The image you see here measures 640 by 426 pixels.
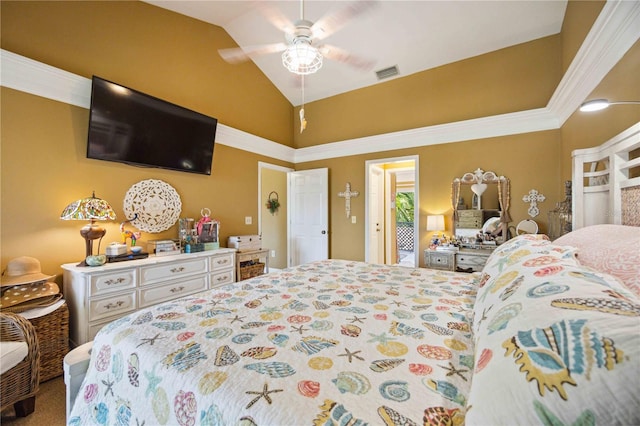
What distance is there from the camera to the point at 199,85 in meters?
3.61

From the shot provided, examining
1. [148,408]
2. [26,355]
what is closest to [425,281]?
[148,408]

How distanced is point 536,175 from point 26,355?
5079 millimetres

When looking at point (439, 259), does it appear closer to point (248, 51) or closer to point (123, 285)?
point (248, 51)

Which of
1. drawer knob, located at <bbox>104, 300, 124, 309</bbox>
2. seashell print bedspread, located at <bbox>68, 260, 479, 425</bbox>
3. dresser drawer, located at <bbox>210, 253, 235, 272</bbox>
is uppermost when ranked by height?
seashell print bedspread, located at <bbox>68, 260, 479, 425</bbox>

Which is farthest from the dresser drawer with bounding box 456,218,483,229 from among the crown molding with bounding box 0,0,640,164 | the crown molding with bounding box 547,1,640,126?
the crown molding with bounding box 547,1,640,126

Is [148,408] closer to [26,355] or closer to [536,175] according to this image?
[26,355]

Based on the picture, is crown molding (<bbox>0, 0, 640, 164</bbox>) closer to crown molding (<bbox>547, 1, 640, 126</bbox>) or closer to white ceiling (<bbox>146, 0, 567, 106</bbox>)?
crown molding (<bbox>547, 1, 640, 126</bbox>)

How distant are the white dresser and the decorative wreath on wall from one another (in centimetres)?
239

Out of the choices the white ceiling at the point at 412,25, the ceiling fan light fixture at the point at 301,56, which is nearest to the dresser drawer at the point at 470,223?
the white ceiling at the point at 412,25

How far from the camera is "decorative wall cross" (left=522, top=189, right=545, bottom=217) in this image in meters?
3.32

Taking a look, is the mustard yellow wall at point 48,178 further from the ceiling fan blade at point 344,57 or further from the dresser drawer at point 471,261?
the dresser drawer at point 471,261

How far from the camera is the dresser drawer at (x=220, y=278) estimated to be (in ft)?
10.5

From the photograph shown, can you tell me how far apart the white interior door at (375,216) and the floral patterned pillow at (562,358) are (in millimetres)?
3799

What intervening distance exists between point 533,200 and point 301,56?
3.37m
